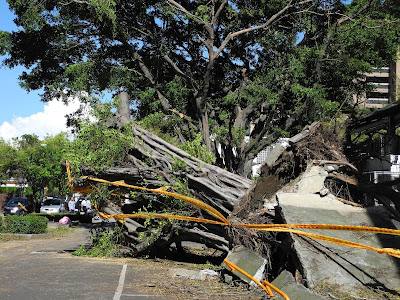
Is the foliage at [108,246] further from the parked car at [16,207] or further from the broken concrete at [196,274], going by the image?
the parked car at [16,207]

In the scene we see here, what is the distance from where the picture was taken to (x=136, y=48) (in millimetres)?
20516

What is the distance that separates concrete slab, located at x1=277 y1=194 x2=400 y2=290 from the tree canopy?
9694mm

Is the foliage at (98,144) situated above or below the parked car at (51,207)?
above

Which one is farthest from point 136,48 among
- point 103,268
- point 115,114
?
point 103,268

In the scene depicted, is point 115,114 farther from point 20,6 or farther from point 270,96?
point 20,6

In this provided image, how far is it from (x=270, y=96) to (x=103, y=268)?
35.9 ft

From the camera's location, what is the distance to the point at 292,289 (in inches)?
220

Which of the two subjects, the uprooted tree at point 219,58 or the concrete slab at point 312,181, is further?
the uprooted tree at point 219,58

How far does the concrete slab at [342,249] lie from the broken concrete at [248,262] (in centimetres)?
63

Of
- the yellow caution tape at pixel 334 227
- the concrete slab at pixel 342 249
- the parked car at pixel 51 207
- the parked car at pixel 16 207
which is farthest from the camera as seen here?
A: the parked car at pixel 51 207

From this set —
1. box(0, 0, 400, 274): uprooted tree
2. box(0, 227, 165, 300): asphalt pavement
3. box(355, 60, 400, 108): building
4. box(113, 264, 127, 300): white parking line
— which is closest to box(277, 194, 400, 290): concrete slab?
box(0, 227, 165, 300): asphalt pavement

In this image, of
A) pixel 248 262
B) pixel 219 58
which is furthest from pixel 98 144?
pixel 219 58

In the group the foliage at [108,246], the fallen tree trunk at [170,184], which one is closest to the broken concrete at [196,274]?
the fallen tree trunk at [170,184]

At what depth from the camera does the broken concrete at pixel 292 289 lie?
A: 5.34 meters
